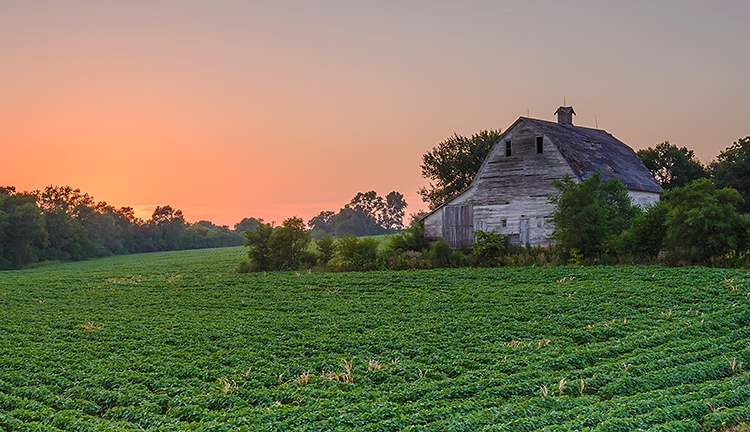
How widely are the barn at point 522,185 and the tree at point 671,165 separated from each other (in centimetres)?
1349

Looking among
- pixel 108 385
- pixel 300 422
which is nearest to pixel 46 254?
pixel 108 385

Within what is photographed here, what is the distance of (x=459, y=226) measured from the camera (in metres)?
36.4

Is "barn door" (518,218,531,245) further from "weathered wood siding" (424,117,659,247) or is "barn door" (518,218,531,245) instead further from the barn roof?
the barn roof

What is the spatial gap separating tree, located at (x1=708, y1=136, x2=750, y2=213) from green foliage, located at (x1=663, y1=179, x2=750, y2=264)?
848 inches

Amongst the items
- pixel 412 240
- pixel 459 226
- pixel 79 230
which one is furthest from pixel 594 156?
pixel 79 230

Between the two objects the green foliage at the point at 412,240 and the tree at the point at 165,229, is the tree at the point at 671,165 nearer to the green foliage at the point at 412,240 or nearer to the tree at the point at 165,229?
the green foliage at the point at 412,240

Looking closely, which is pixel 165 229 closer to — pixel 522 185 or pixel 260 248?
pixel 260 248

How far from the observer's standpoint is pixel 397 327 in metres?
17.1

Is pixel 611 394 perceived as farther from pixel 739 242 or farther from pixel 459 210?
pixel 459 210

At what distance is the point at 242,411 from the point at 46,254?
71557 mm

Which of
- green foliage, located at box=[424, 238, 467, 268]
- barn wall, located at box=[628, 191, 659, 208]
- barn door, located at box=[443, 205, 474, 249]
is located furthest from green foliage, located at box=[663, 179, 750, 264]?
barn door, located at box=[443, 205, 474, 249]

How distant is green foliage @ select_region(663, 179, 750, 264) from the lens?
24.7m

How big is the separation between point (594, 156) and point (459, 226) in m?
9.07

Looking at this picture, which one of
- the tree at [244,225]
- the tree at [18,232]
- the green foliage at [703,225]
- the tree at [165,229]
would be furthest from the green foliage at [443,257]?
the tree at [244,225]
